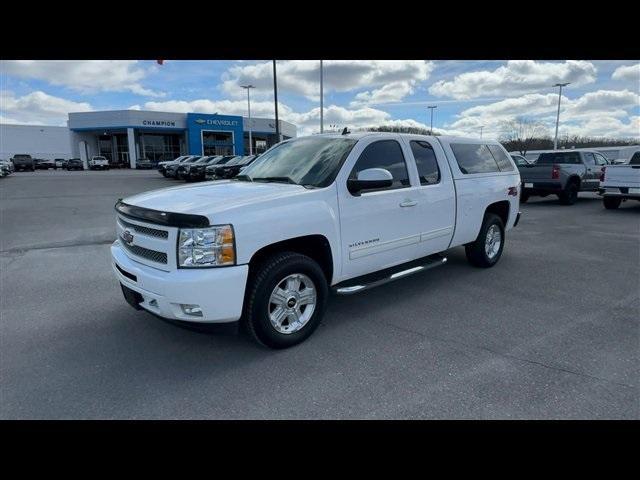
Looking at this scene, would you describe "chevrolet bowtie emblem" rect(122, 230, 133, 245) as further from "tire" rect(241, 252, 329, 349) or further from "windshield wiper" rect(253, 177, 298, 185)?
"windshield wiper" rect(253, 177, 298, 185)

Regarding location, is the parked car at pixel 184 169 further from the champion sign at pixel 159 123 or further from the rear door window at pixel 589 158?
the champion sign at pixel 159 123

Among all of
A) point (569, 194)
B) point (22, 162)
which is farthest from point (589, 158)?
point (22, 162)

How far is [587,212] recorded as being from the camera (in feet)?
43.0

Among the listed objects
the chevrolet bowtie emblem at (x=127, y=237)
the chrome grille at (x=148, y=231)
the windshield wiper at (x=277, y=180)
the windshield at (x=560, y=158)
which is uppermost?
the windshield at (x=560, y=158)

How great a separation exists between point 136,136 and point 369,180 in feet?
219

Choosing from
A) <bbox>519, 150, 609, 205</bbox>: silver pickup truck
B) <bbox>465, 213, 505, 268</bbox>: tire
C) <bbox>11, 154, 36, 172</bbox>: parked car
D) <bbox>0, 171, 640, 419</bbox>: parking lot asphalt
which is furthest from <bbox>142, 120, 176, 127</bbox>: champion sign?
<bbox>465, 213, 505, 268</bbox>: tire

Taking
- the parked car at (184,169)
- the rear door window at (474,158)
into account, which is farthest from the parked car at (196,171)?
the rear door window at (474,158)

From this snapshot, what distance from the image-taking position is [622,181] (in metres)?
12.8

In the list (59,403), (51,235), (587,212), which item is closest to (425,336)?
(59,403)

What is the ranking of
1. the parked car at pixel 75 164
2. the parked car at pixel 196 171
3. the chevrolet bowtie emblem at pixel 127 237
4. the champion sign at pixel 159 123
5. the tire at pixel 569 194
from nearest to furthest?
the chevrolet bowtie emblem at pixel 127 237 < the tire at pixel 569 194 < the parked car at pixel 196 171 < the parked car at pixel 75 164 < the champion sign at pixel 159 123

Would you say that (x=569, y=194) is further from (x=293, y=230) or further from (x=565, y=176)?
(x=293, y=230)

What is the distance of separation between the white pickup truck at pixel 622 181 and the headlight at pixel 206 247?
13838 mm

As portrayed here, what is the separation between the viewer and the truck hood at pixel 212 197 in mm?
3341
